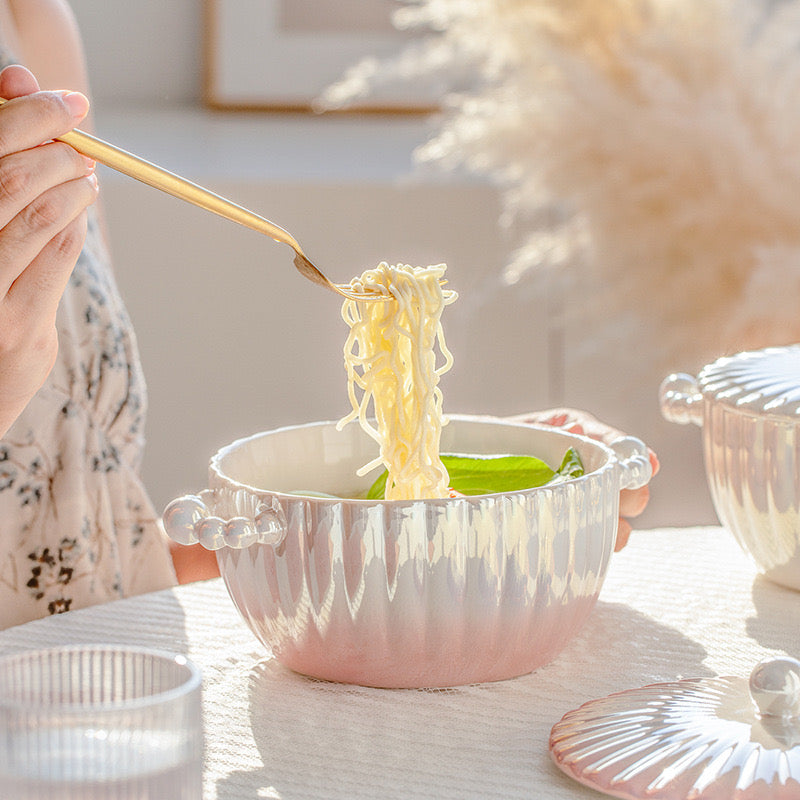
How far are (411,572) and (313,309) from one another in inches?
47.1

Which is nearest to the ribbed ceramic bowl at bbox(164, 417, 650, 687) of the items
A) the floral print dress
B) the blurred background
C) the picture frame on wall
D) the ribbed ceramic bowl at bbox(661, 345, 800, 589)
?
the ribbed ceramic bowl at bbox(661, 345, 800, 589)

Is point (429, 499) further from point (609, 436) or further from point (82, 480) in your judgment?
point (82, 480)

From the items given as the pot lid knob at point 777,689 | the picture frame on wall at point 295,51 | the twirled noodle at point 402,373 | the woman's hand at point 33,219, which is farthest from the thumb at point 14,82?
the picture frame on wall at point 295,51

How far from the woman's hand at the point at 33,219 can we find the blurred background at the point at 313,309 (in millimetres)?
915

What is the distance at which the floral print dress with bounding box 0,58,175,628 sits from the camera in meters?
0.82

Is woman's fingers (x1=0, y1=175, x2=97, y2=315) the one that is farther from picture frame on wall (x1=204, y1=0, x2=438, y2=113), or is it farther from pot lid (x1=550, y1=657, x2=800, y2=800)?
picture frame on wall (x1=204, y1=0, x2=438, y2=113)

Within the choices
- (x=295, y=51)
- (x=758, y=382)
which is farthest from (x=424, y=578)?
(x=295, y=51)

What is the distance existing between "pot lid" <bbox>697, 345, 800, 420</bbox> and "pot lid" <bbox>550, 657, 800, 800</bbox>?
159 mm

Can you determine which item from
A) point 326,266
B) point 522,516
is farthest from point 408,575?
point 326,266

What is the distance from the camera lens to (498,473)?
0.57 metres

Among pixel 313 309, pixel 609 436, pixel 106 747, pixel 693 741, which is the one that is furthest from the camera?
pixel 313 309

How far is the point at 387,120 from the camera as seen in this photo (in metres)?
2.00

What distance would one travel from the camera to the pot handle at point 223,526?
0.48 metres

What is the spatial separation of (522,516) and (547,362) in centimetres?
124
